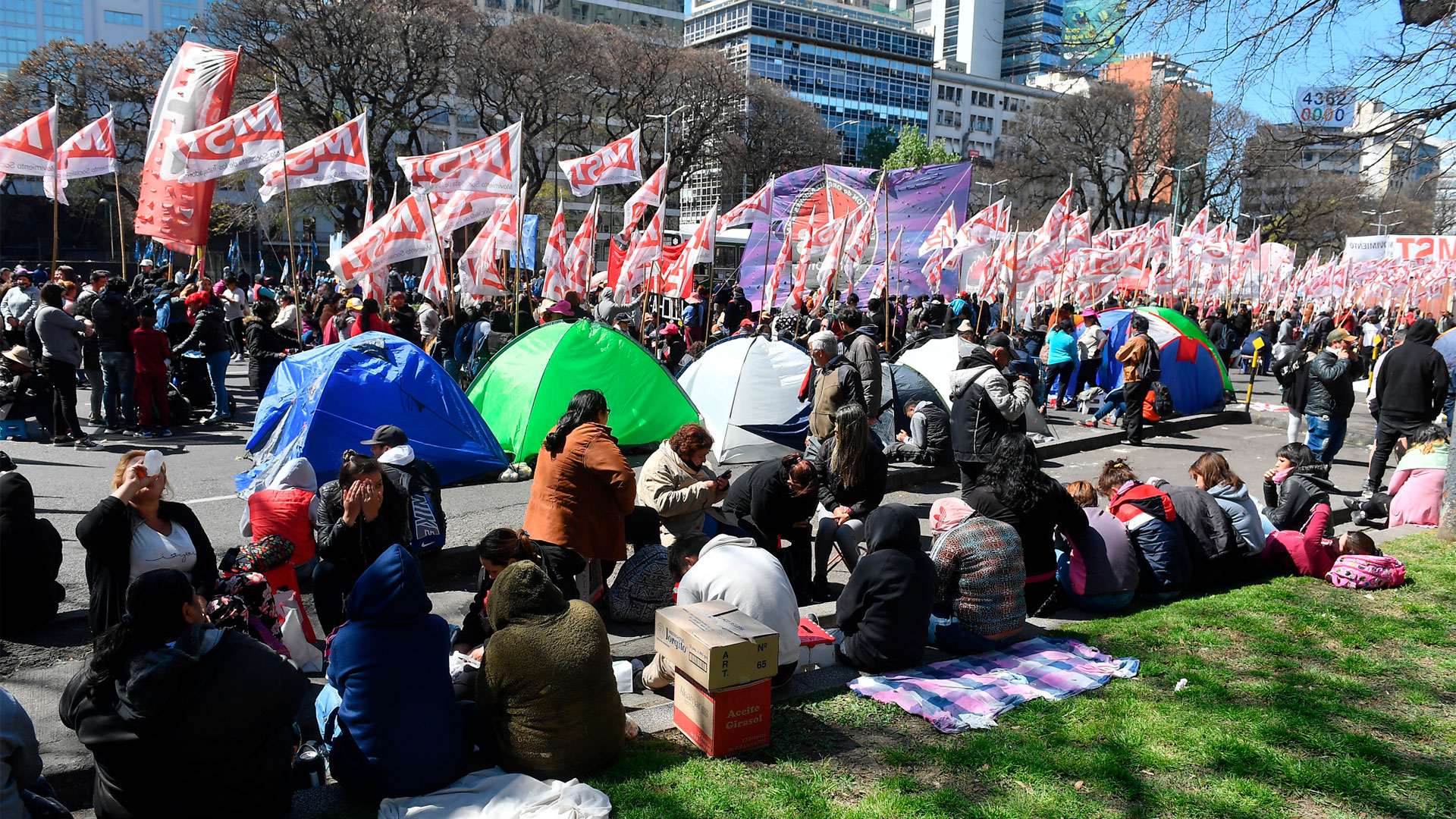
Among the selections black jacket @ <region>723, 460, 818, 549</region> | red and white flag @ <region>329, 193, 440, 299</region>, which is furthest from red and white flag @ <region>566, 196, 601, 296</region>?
black jacket @ <region>723, 460, 818, 549</region>

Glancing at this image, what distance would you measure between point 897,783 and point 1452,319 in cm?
2949

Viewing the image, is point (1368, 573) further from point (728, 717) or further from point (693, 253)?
point (693, 253)

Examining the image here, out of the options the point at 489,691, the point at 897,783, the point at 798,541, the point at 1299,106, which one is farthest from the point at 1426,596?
the point at 489,691

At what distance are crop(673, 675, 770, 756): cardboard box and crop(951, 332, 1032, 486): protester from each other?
512 cm

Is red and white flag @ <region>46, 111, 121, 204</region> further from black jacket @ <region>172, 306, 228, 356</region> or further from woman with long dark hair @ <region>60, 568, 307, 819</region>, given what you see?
woman with long dark hair @ <region>60, 568, 307, 819</region>

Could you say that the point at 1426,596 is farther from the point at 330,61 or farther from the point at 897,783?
the point at 330,61

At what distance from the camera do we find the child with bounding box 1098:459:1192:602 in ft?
20.7

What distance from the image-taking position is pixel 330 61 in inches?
1358

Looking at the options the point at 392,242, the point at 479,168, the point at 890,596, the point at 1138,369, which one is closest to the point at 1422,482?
the point at 1138,369

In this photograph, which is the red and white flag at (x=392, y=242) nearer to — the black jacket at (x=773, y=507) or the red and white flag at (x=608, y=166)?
the red and white flag at (x=608, y=166)

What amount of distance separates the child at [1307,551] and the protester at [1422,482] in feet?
6.75

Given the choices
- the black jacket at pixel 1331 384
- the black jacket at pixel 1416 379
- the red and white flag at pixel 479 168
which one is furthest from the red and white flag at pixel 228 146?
the black jacket at pixel 1416 379

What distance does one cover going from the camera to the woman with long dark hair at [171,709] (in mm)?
3266

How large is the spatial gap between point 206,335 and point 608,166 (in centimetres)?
616
